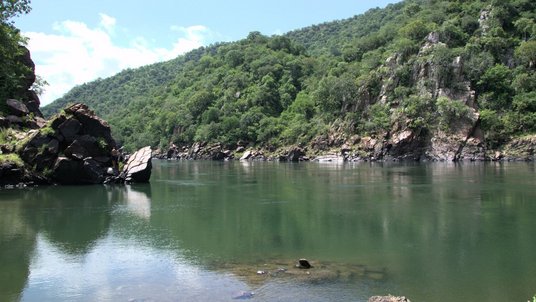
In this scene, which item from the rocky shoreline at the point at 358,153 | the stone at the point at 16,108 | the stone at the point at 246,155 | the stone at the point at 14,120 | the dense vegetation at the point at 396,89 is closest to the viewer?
the stone at the point at 14,120

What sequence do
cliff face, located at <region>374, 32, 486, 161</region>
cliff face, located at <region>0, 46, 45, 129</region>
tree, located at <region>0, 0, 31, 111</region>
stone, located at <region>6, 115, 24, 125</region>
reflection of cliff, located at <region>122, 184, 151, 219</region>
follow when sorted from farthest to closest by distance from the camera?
cliff face, located at <region>374, 32, 486, 161</region>, cliff face, located at <region>0, 46, 45, 129</region>, stone, located at <region>6, 115, 24, 125</region>, tree, located at <region>0, 0, 31, 111</region>, reflection of cliff, located at <region>122, 184, 151, 219</region>

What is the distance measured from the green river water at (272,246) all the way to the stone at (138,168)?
1477 cm

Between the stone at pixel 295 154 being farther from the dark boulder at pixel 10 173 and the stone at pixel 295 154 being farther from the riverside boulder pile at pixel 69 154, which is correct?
the dark boulder at pixel 10 173

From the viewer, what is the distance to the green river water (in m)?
17.6

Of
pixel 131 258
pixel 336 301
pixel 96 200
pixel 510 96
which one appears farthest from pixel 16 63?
pixel 510 96

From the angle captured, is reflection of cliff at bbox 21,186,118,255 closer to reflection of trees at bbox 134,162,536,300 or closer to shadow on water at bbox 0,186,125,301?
shadow on water at bbox 0,186,125,301

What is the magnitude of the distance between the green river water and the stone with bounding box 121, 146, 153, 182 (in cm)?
1477

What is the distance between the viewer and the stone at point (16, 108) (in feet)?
206

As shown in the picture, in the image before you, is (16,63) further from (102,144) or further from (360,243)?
(360,243)


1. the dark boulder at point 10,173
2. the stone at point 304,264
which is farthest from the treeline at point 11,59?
the stone at point 304,264

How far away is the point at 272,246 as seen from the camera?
24.3 metres

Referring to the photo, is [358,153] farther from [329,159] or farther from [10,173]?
[10,173]

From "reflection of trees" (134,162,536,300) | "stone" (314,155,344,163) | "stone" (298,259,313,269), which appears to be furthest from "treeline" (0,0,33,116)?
"stone" (314,155,344,163)

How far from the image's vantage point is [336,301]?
627 inches
